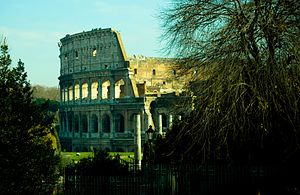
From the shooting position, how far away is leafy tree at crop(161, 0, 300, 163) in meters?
11.8

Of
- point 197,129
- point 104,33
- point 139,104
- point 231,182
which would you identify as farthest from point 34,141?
point 104,33

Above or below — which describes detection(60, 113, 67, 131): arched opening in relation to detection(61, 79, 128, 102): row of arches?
below

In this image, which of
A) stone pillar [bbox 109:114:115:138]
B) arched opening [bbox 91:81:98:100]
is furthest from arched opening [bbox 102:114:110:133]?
arched opening [bbox 91:81:98:100]

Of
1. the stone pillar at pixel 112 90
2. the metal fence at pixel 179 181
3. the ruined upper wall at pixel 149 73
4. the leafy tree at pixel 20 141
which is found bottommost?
the metal fence at pixel 179 181

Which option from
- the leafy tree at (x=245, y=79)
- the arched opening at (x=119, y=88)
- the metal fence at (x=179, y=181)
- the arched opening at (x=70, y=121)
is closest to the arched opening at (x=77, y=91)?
the arched opening at (x=70, y=121)

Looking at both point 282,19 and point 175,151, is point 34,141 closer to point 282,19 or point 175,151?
point 175,151

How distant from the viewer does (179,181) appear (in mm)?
13953

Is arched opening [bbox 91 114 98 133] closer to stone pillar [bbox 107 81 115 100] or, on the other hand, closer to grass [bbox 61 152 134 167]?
stone pillar [bbox 107 81 115 100]

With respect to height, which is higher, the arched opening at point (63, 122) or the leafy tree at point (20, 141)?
the arched opening at point (63, 122)

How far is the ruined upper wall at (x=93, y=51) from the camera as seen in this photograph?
53.7m

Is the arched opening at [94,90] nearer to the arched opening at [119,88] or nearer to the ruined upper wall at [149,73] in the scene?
the arched opening at [119,88]

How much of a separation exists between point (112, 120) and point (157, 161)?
37269 millimetres

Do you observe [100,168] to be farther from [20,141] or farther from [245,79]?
[245,79]

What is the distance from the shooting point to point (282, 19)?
1201 centimetres
